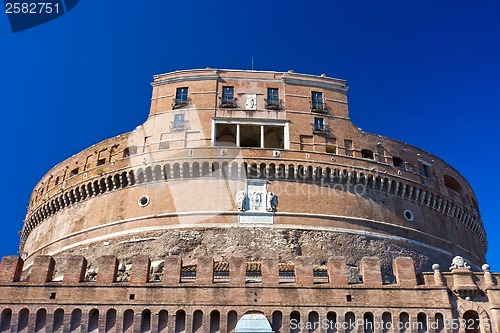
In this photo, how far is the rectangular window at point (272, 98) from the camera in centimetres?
→ 3062

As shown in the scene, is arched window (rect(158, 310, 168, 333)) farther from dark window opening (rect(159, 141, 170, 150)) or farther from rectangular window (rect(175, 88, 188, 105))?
rectangular window (rect(175, 88, 188, 105))

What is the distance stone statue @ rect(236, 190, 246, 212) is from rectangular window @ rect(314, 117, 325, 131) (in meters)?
5.64

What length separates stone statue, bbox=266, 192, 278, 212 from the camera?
28.2m

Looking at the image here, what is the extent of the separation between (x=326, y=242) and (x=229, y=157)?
6607 millimetres

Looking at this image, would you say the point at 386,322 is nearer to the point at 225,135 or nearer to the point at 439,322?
the point at 439,322

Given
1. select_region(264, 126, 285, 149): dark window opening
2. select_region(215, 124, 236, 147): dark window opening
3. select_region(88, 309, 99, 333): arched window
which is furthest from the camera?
select_region(264, 126, 285, 149): dark window opening

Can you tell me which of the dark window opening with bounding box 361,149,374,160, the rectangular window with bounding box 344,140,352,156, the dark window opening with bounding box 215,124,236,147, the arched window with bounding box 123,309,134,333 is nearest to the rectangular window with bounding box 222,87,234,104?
the dark window opening with bounding box 215,124,236,147

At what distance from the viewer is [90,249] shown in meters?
29.4

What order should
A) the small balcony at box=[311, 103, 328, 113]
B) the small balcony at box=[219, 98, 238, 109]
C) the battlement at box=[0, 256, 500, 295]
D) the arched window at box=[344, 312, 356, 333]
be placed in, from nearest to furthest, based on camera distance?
the arched window at box=[344, 312, 356, 333]
the battlement at box=[0, 256, 500, 295]
the small balcony at box=[219, 98, 238, 109]
the small balcony at box=[311, 103, 328, 113]

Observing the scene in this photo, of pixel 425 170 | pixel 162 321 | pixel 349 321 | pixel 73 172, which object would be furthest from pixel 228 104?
pixel 349 321

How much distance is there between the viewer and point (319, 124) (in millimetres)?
30734

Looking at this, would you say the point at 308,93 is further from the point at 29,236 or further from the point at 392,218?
the point at 29,236

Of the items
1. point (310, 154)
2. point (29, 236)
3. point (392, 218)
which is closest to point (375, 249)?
point (392, 218)
